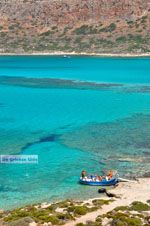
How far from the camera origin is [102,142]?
55.0 m

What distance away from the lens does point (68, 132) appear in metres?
60.8

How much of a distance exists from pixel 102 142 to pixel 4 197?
63.0ft

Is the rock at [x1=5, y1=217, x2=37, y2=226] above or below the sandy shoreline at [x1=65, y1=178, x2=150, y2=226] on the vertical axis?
above

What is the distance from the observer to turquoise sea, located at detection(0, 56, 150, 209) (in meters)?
41.3

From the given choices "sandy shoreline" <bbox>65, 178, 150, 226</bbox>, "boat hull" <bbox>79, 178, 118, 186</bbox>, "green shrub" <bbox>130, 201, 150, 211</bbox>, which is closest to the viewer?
"sandy shoreline" <bbox>65, 178, 150, 226</bbox>

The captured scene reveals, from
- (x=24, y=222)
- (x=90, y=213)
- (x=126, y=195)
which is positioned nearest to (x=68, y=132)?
(x=126, y=195)

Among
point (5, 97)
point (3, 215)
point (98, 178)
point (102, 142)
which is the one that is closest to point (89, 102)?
point (5, 97)

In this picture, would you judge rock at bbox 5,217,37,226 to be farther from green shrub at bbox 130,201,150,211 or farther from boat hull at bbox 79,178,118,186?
boat hull at bbox 79,178,118,186

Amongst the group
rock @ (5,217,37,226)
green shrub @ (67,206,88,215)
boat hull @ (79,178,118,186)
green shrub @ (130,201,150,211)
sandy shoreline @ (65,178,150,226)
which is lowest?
boat hull @ (79,178,118,186)

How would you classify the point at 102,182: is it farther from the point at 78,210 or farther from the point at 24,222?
the point at 24,222

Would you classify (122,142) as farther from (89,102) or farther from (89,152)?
(89,102)

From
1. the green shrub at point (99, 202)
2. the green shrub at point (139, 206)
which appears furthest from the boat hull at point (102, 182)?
the green shrub at point (139, 206)

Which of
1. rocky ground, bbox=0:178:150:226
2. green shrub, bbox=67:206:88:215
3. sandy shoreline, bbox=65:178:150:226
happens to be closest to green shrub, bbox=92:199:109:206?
rocky ground, bbox=0:178:150:226

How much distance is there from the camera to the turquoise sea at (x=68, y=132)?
4134 centimetres
